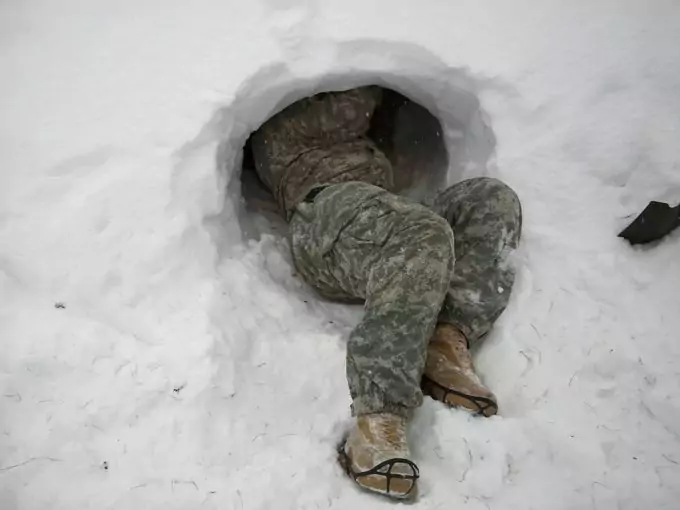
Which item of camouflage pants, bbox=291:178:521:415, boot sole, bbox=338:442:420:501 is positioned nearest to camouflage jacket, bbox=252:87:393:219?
camouflage pants, bbox=291:178:521:415

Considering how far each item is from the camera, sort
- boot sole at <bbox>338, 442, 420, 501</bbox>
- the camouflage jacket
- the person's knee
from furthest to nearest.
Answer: the camouflage jacket → the person's knee → boot sole at <bbox>338, 442, 420, 501</bbox>

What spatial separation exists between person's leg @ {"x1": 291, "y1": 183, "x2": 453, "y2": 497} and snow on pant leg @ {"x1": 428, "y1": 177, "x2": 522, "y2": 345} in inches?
8.3

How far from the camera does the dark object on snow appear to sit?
1.86 m

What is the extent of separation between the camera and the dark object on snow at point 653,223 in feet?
6.09

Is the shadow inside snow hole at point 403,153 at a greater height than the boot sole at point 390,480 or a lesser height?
greater

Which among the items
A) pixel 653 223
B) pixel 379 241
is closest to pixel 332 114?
pixel 379 241

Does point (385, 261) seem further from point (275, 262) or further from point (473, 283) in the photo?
point (275, 262)

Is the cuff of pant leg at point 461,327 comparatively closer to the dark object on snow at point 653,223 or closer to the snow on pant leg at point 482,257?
the snow on pant leg at point 482,257

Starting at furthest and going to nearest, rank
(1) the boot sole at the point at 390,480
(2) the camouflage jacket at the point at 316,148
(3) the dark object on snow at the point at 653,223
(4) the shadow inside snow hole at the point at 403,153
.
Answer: (4) the shadow inside snow hole at the point at 403,153 → (2) the camouflage jacket at the point at 316,148 → (3) the dark object on snow at the point at 653,223 → (1) the boot sole at the point at 390,480

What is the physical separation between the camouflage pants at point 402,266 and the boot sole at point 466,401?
157mm

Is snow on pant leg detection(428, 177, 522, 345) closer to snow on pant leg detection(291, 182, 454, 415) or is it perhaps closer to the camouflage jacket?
snow on pant leg detection(291, 182, 454, 415)

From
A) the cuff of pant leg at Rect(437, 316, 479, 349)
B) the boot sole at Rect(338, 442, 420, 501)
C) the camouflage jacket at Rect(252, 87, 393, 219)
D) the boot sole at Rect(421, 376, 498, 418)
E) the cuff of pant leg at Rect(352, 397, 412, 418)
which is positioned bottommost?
the boot sole at Rect(338, 442, 420, 501)

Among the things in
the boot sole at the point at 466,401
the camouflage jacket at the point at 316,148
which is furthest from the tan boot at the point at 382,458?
the camouflage jacket at the point at 316,148

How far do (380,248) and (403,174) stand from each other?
1.03 meters
